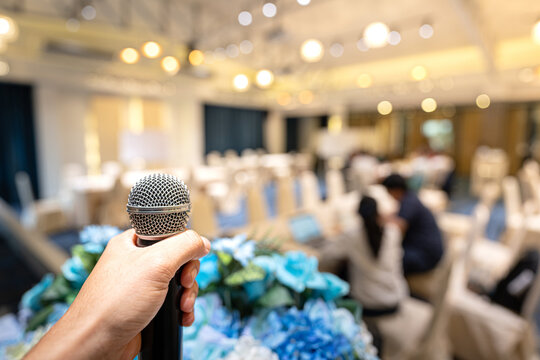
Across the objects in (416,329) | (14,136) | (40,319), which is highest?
(14,136)

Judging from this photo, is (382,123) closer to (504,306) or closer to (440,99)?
(440,99)

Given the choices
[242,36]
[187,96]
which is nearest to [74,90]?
[187,96]

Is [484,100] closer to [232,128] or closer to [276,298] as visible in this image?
[232,128]

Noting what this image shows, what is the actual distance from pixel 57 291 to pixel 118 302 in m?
0.55

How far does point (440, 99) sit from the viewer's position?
1032 cm

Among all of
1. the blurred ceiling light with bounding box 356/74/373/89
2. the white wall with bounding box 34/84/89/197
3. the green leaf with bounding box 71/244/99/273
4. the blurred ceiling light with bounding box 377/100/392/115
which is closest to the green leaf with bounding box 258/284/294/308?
the green leaf with bounding box 71/244/99/273

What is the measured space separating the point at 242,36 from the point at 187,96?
141 inches

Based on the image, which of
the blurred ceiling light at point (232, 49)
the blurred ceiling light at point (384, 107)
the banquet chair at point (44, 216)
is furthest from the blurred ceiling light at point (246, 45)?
the blurred ceiling light at point (384, 107)

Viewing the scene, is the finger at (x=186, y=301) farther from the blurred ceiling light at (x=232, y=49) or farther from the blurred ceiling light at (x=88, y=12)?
the blurred ceiling light at (x=88, y=12)

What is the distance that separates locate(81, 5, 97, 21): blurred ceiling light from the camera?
5.07 metres

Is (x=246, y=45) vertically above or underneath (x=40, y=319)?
above

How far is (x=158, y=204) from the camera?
1.25 ft

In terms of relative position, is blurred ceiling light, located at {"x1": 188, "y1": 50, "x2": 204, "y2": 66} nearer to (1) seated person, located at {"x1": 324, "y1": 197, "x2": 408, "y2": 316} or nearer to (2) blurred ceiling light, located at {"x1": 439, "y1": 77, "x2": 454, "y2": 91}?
(1) seated person, located at {"x1": 324, "y1": 197, "x2": 408, "y2": 316}

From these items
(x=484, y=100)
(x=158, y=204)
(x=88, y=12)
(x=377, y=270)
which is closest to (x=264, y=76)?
(x=377, y=270)
